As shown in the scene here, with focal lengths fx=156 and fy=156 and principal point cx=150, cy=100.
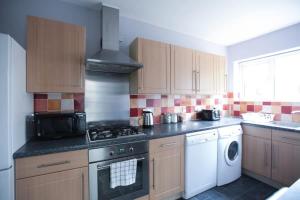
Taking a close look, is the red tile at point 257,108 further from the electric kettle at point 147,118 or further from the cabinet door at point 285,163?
the electric kettle at point 147,118

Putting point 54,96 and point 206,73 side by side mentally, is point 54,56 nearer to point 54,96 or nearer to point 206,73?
point 54,96

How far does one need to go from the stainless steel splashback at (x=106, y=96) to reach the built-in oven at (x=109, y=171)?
625 millimetres

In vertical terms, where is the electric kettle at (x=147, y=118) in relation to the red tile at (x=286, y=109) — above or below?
below

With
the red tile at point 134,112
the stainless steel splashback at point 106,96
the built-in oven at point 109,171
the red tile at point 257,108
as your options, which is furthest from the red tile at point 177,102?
the red tile at point 257,108

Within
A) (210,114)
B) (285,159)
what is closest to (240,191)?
(285,159)

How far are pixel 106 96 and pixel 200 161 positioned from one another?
1397 mm

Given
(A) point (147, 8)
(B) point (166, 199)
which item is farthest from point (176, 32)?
(B) point (166, 199)

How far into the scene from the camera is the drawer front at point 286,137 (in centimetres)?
185

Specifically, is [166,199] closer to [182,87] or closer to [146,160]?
[146,160]

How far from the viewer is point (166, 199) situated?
1.76 metres

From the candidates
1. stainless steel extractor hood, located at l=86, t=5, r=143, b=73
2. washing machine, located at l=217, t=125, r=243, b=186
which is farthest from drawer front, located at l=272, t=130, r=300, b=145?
stainless steel extractor hood, located at l=86, t=5, r=143, b=73

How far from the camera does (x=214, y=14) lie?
77.8 inches

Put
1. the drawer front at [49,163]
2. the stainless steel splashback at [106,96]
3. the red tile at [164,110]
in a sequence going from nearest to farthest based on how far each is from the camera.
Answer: the drawer front at [49,163] < the stainless steel splashback at [106,96] < the red tile at [164,110]

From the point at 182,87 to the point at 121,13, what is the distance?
1.24 metres
